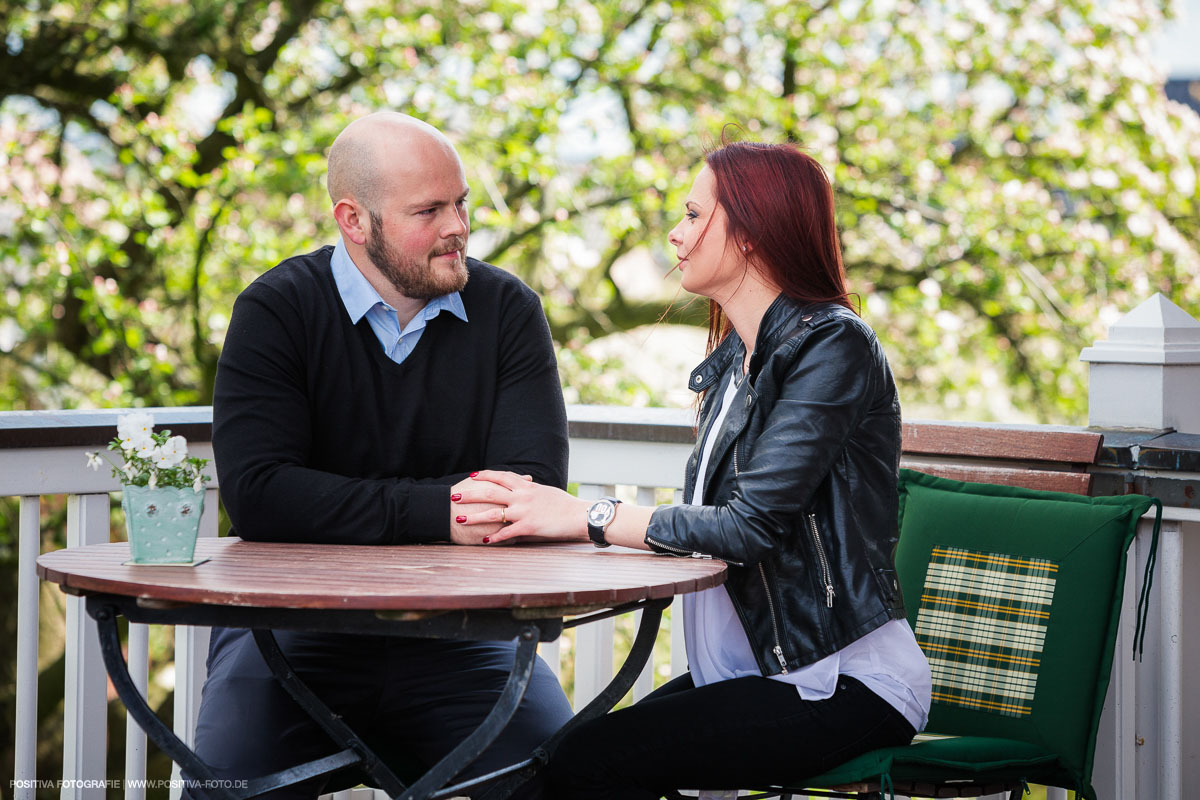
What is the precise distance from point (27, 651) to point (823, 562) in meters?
1.49

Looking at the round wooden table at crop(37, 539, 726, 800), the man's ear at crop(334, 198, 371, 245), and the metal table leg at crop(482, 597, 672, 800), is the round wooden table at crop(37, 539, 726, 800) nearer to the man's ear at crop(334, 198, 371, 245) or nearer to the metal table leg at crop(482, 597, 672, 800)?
the metal table leg at crop(482, 597, 672, 800)

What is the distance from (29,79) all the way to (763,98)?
3384 millimetres

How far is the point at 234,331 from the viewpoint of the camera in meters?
2.12

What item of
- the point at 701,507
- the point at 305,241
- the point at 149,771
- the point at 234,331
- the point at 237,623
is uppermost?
the point at 305,241

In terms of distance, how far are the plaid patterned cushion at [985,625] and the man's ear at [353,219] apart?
1.19 meters

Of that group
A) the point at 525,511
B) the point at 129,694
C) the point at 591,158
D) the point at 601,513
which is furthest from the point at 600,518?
the point at 591,158

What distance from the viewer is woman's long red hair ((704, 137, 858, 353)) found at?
2027 millimetres

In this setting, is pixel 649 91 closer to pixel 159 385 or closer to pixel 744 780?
pixel 159 385

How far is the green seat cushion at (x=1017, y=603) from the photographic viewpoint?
2.08 metres

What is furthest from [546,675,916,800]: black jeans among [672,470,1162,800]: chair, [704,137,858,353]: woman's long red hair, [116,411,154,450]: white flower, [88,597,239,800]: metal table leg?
[116,411,154,450]: white flower

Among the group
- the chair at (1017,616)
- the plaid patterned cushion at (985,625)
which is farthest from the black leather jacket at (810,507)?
the plaid patterned cushion at (985,625)

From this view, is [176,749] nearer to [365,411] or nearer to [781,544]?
[365,411]

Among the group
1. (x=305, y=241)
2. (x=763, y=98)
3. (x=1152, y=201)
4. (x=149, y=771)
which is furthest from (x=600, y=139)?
(x=149, y=771)

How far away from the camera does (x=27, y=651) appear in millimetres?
2318
